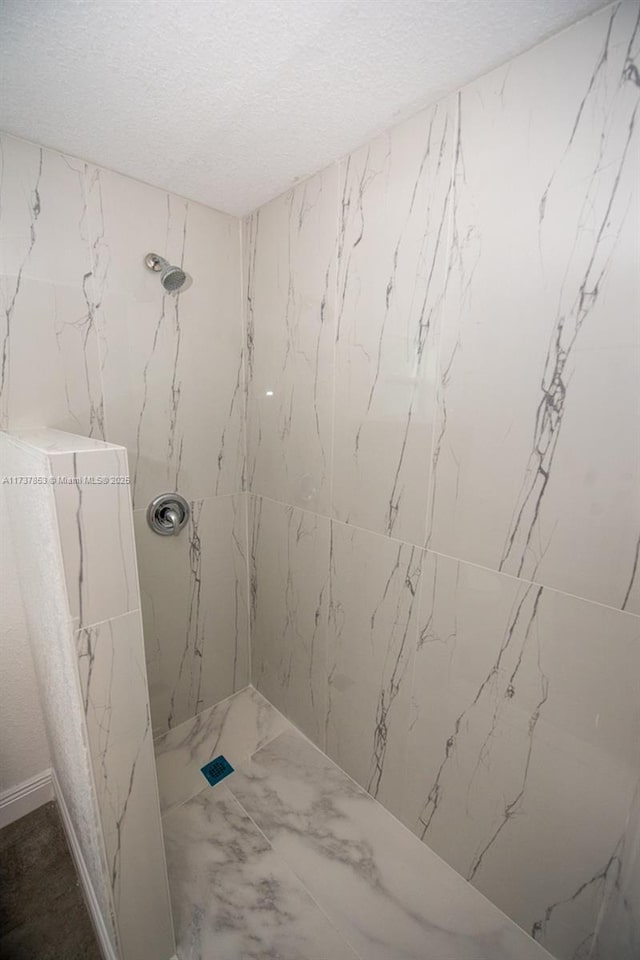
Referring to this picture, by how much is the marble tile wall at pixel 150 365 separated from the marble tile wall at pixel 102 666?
0.14 feet

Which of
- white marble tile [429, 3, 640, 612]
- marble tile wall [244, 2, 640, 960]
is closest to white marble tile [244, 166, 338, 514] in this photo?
marble tile wall [244, 2, 640, 960]

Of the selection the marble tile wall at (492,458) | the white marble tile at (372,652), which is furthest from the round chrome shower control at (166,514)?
the white marble tile at (372,652)

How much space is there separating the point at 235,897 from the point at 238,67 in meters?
2.22

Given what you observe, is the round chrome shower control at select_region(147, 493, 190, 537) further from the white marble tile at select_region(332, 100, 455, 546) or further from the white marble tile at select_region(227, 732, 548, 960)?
the white marble tile at select_region(227, 732, 548, 960)

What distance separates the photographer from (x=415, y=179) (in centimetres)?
102

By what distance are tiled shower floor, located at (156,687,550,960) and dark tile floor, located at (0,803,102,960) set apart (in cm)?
25

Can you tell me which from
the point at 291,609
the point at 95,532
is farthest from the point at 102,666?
the point at 291,609

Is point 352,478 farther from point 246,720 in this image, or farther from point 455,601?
point 246,720

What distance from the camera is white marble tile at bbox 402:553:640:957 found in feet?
2.73

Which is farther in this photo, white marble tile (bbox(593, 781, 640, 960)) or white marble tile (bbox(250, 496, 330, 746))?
white marble tile (bbox(250, 496, 330, 746))

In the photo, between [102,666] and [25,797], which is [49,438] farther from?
[25,797]

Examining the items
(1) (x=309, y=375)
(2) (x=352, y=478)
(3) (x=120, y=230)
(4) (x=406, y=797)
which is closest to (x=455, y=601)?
(2) (x=352, y=478)

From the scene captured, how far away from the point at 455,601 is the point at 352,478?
501mm

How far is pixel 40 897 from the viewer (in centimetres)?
112
